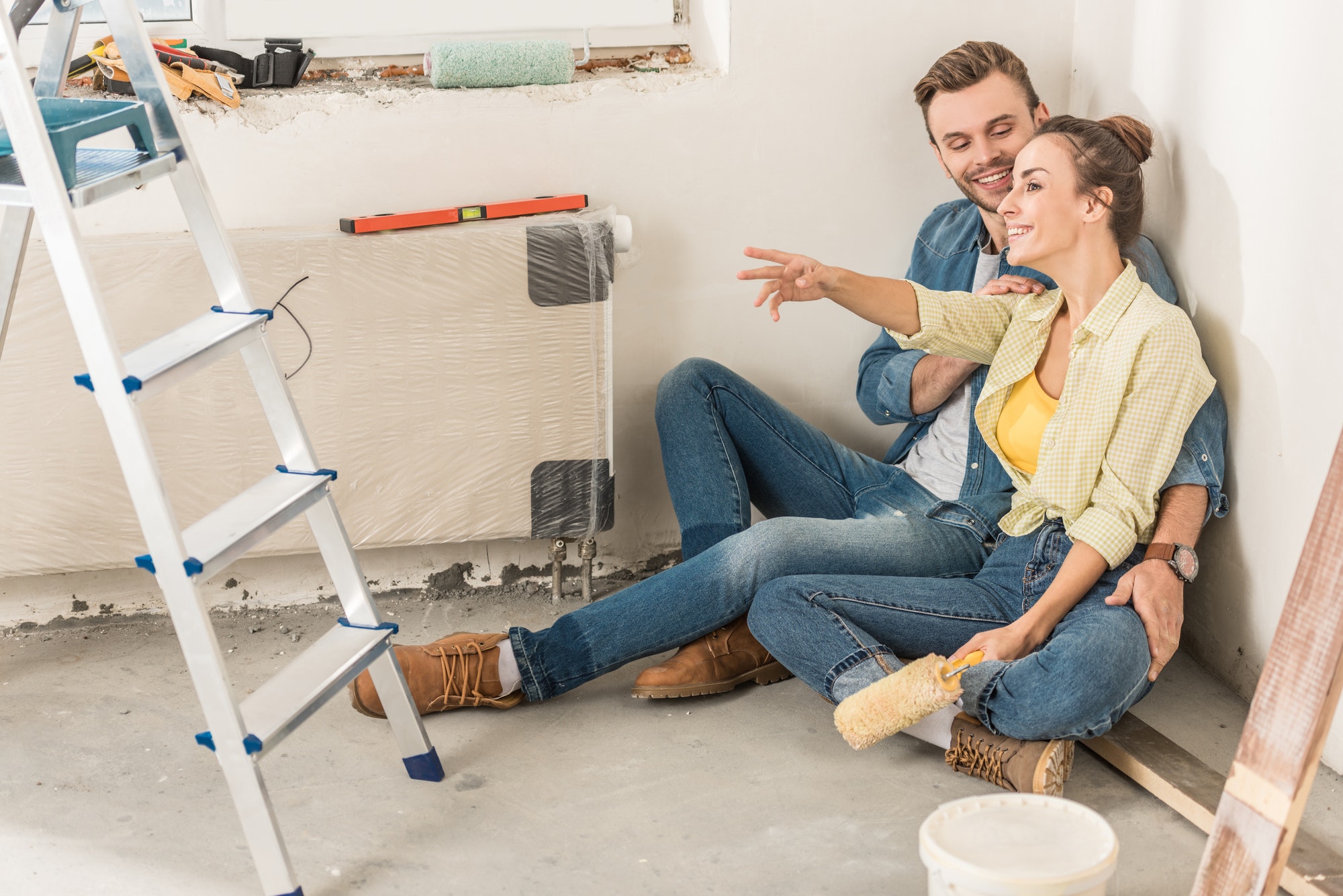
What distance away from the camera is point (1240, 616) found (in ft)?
5.86

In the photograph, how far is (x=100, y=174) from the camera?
4.39ft

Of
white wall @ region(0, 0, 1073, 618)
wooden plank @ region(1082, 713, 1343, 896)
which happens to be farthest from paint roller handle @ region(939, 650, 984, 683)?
white wall @ region(0, 0, 1073, 618)

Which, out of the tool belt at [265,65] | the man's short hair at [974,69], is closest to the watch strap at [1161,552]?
the man's short hair at [974,69]

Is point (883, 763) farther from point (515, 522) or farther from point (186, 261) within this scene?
point (186, 261)

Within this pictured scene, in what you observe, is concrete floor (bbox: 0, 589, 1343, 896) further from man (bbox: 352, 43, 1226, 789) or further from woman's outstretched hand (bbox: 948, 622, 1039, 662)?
woman's outstretched hand (bbox: 948, 622, 1039, 662)

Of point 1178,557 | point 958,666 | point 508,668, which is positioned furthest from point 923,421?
point 508,668

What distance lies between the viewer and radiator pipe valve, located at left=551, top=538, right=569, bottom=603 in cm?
221

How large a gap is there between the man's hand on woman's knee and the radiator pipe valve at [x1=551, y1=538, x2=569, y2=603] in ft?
3.27

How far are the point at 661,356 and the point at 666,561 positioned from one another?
42 centimetres

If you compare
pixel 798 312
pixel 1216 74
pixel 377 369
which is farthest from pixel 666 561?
pixel 1216 74

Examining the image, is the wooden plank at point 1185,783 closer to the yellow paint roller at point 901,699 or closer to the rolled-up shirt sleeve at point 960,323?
the yellow paint roller at point 901,699

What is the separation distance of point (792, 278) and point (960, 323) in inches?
10.4

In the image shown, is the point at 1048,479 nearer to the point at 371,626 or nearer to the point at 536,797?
the point at 536,797

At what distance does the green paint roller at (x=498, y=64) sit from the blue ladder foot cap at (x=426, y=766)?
1108 mm
